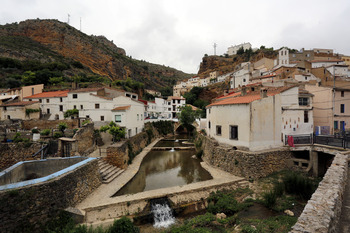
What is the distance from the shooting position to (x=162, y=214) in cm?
987

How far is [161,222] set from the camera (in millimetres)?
9586

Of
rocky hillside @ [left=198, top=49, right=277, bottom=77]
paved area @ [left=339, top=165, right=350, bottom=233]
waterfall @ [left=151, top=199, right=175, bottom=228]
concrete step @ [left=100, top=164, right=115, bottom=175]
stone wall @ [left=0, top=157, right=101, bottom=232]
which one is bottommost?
waterfall @ [left=151, top=199, right=175, bottom=228]

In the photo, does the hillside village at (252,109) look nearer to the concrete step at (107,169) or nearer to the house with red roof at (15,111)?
the house with red roof at (15,111)

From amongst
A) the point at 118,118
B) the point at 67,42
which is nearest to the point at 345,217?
the point at 118,118

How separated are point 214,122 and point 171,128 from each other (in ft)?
78.6

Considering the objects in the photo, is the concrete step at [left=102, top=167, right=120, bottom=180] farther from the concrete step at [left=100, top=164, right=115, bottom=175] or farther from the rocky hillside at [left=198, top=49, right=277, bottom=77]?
the rocky hillside at [left=198, top=49, right=277, bottom=77]

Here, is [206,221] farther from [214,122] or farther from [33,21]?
[33,21]

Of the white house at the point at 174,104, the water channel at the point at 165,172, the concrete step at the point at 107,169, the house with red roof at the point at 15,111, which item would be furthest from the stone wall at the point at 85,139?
the white house at the point at 174,104

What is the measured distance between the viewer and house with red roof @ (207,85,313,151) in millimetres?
13844

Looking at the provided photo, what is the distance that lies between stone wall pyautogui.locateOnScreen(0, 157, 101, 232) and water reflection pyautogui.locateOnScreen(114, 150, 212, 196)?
11.7ft

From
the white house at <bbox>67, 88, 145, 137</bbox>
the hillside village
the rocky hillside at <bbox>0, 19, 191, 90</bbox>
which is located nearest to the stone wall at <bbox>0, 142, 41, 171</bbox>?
the hillside village

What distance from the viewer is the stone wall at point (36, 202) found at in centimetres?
692

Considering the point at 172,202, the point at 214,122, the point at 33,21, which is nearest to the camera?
the point at 172,202

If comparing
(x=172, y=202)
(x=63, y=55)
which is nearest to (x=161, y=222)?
(x=172, y=202)
